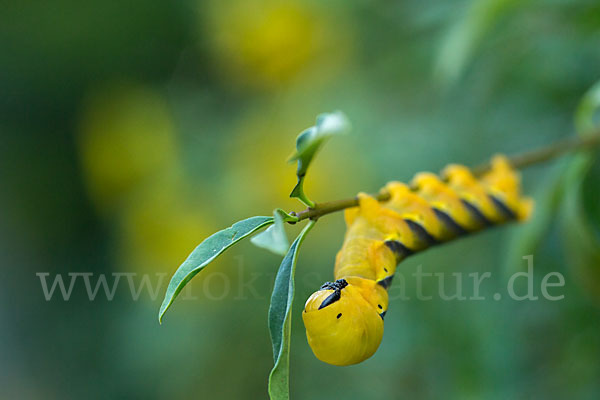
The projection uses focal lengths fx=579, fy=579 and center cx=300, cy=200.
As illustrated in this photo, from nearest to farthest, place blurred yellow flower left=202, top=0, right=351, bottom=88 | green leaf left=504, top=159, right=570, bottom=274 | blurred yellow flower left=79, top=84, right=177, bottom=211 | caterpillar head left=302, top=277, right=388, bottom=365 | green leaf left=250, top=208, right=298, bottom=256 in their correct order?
green leaf left=250, top=208, right=298, bottom=256 → caterpillar head left=302, top=277, right=388, bottom=365 → green leaf left=504, top=159, right=570, bottom=274 → blurred yellow flower left=202, top=0, right=351, bottom=88 → blurred yellow flower left=79, top=84, right=177, bottom=211

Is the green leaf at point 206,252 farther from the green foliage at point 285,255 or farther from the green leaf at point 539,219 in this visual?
the green leaf at point 539,219

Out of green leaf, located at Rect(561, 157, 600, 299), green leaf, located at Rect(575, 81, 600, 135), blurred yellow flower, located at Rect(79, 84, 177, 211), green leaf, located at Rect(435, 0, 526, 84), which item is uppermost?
blurred yellow flower, located at Rect(79, 84, 177, 211)

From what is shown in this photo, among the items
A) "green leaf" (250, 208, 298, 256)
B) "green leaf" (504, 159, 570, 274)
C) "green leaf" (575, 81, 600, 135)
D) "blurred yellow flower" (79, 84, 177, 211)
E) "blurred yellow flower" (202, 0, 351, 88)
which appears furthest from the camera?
"blurred yellow flower" (79, 84, 177, 211)

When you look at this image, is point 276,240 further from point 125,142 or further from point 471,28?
point 125,142

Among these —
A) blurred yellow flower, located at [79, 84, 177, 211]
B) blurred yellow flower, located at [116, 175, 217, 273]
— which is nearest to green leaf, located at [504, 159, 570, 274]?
blurred yellow flower, located at [116, 175, 217, 273]

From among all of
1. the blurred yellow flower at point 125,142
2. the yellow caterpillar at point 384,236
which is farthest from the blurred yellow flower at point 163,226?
the yellow caterpillar at point 384,236

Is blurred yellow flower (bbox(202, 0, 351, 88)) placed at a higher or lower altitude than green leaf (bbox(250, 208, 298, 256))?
higher

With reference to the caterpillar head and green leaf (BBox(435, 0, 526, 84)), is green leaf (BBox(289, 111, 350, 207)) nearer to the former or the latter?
the caterpillar head

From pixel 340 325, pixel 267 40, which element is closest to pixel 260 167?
pixel 267 40

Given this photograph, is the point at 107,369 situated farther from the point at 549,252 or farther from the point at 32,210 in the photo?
the point at 549,252
